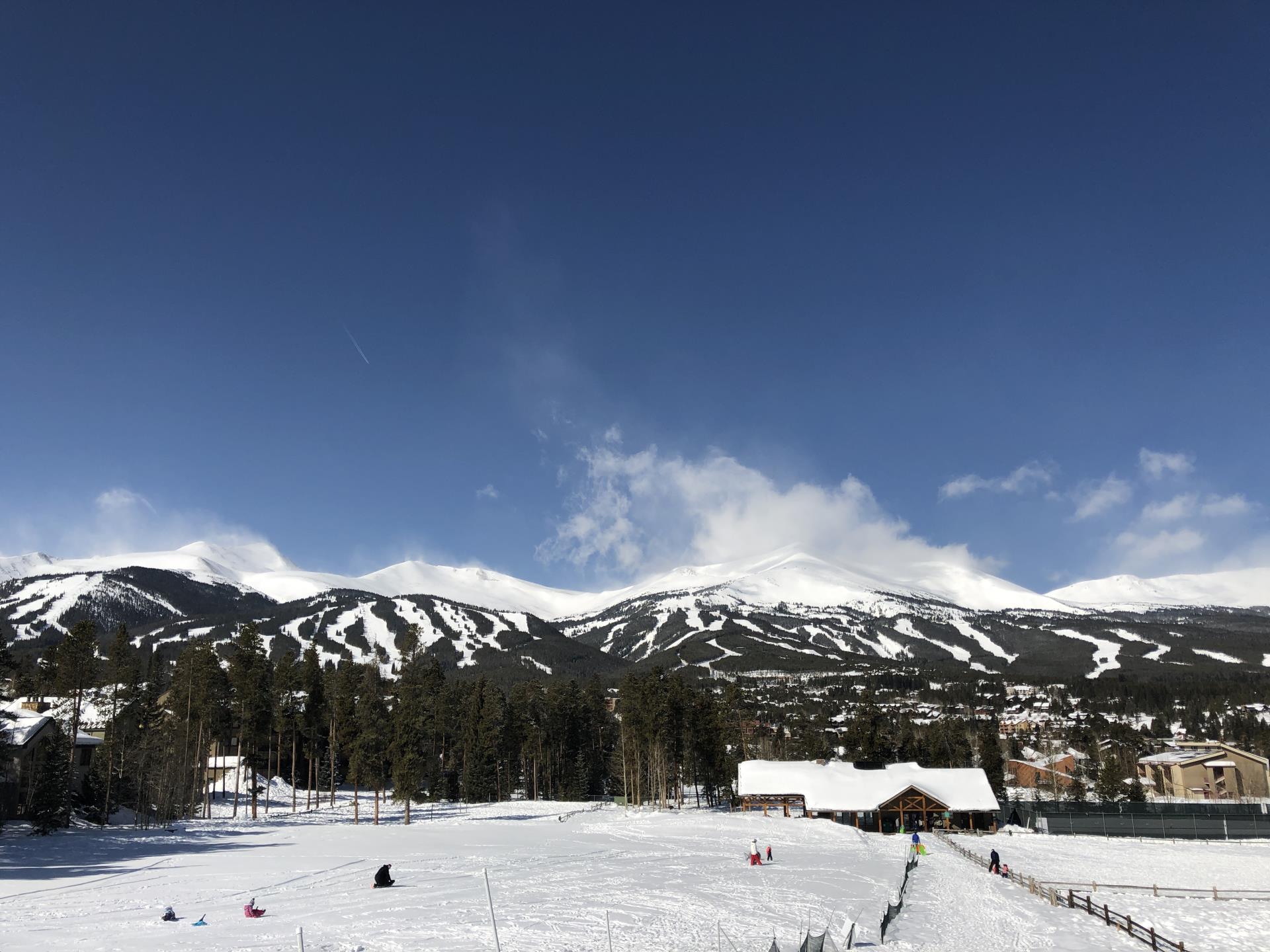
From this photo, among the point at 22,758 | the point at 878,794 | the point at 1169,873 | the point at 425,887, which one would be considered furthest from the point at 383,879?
A: the point at 878,794

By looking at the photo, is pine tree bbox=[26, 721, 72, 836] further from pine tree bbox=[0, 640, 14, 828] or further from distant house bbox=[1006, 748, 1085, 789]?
distant house bbox=[1006, 748, 1085, 789]

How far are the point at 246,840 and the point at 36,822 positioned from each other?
→ 33.5 ft

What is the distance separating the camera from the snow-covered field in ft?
68.0

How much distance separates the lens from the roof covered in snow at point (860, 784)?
66.8 meters

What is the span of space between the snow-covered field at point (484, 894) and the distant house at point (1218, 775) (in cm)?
7416

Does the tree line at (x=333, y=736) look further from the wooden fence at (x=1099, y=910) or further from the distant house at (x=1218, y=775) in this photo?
the distant house at (x=1218, y=775)

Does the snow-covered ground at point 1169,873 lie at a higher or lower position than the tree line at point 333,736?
lower

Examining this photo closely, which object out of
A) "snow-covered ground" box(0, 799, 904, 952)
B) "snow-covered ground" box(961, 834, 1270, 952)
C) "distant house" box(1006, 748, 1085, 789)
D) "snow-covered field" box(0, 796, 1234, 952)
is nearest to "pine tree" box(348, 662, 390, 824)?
"snow-covered ground" box(0, 799, 904, 952)

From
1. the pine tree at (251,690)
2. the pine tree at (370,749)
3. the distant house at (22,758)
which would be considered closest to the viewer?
the distant house at (22,758)

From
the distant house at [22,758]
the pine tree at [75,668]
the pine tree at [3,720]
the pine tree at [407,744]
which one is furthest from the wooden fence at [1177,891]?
the pine tree at [75,668]

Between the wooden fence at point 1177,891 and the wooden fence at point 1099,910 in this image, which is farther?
the wooden fence at point 1177,891

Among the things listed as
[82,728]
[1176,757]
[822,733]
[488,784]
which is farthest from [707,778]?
[822,733]

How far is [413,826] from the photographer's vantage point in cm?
5459

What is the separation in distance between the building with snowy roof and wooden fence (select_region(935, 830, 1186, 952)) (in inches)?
946
